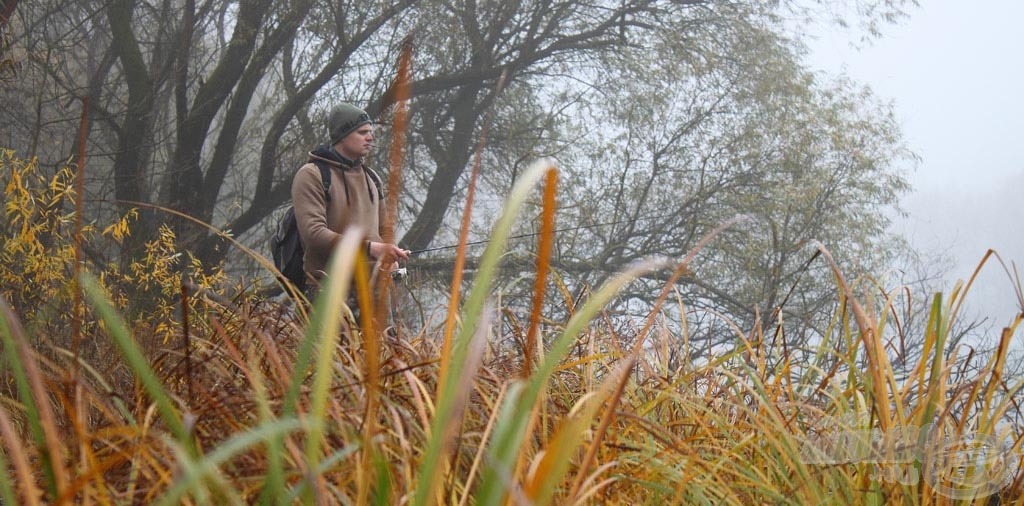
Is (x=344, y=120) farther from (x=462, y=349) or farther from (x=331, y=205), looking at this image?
(x=462, y=349)

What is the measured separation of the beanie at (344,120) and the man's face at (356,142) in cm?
2

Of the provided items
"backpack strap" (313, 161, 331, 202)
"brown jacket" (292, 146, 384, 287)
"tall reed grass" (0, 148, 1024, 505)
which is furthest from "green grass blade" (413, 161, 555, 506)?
"backpack strap" (313, 161, 331, 202)

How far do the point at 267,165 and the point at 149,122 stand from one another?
5.54 ft

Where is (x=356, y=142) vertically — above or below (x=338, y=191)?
above

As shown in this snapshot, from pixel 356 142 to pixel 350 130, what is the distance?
5 centimetres

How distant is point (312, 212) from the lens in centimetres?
362

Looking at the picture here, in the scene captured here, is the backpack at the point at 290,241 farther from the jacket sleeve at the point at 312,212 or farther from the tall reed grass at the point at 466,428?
the tall reed grass at the point at 466,428

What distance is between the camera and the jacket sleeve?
3.54 m

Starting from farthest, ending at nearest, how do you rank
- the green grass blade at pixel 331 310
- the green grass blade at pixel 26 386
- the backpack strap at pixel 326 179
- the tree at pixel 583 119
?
the tree at pixel 583 119 → the backpack strap at pixel 326 179 → the green grass blade at pixel 26 386 → the green grass blade at pixel 331 310

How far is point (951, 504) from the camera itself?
1555 mm

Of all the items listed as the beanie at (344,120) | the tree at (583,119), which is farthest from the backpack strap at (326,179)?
the tree at (583,119)

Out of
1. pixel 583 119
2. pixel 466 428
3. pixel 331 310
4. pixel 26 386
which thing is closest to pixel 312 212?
pixel 466 428

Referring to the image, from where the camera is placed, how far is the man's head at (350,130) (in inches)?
149

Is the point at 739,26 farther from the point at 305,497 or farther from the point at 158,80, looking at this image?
the point at 305,497
